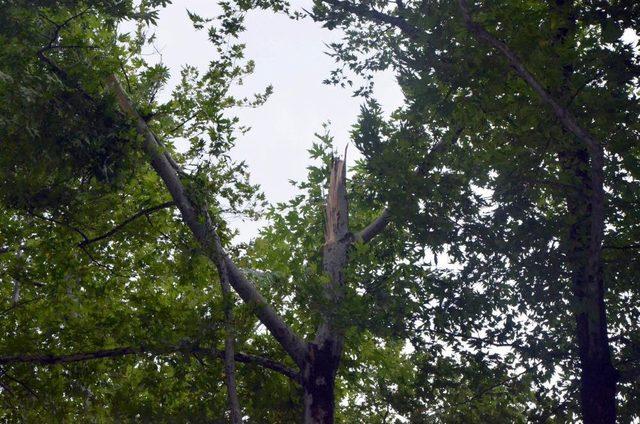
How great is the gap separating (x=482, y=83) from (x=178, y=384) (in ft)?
23.4

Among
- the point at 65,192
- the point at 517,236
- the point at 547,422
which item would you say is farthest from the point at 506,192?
the point at 65,192

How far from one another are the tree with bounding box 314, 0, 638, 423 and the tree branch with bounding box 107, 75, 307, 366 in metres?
2.91

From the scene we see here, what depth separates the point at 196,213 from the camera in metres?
11.4

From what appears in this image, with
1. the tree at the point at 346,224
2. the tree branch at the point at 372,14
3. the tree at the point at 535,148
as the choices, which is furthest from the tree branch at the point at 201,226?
the tree branch at the point at 372,14

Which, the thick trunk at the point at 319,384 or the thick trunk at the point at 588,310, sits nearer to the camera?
the thick trunk at the point at 588,310

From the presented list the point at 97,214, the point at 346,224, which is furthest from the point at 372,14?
the point at 97,214

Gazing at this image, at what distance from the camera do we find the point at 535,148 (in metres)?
10.7

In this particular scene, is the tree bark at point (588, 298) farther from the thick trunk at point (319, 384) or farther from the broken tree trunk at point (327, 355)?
the thick trunk at point (319, 384)

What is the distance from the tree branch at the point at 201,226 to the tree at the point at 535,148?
291 centimetres

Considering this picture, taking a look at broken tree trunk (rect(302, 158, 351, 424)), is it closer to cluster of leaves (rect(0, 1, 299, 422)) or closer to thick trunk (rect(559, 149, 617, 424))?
cluster of leaves (rect(0, 1, 299, 422))

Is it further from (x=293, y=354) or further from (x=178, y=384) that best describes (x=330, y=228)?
(x=178, y=384)

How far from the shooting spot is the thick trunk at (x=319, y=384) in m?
11.3

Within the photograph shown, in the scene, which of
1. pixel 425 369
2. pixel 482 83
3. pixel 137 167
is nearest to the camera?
pixel 482 83

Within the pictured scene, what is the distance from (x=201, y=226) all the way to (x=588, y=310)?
6.51 meters
